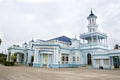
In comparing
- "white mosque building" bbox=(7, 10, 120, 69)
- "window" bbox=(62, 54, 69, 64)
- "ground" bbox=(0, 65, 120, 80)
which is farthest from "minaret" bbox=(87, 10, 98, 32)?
"ground" bbox=(0, 65, 120, 80)

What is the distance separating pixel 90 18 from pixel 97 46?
9.44 m

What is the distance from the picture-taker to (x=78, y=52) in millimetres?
38312

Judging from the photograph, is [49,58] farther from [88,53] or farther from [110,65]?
[110,65]

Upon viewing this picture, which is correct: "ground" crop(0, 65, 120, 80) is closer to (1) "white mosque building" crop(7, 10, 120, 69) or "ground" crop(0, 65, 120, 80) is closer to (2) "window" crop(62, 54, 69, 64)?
(1) "white mosque building" crop(7, 10, 120, 69)

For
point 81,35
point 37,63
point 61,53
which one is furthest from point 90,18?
point 37,63

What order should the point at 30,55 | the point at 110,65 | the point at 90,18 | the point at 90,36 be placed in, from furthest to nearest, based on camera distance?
the point at 30,55
the point at 90,18
the point at 90,36
the point at 110,65

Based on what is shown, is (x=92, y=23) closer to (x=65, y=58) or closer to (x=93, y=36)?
(x=93, y=36)

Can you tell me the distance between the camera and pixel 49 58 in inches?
1310

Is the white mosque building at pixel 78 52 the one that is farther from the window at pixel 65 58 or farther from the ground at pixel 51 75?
the ground at pixel 51 75

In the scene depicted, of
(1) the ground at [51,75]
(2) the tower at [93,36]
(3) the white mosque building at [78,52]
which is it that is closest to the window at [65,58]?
A: (3) the white mosque building at [78,52]

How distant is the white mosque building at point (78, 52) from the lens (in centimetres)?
3166

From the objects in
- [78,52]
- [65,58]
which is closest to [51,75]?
[65,58]

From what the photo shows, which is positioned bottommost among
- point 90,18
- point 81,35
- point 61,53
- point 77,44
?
point 61,53

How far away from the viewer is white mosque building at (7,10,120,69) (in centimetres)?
3166
